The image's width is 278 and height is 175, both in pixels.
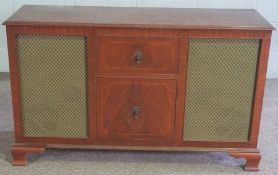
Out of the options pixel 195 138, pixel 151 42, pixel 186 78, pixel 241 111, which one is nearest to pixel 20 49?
pixel 151 42

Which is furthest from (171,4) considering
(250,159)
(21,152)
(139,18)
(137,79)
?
(21,152)

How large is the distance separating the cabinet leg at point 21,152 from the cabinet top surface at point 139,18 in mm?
481

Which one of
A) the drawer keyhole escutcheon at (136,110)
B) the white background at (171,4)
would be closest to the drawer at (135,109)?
the drawer keyhole escutcheon at (136,110)

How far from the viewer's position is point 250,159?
1839 millimetres

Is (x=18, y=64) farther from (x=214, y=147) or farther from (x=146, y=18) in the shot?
(x=214, y=147)

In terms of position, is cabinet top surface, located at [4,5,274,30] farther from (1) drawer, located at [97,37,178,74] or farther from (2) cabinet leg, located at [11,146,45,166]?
(2) cabinet leg, located at [11,146,45,166]

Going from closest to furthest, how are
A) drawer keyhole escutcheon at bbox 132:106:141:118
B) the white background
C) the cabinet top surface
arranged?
the cabinet top surface, drawer keyhole escutcheon at bbox 132:106:141:118, the white background

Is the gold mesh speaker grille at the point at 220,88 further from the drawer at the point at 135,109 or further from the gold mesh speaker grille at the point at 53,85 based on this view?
the gold mesh speaker grille at the point at 53,85

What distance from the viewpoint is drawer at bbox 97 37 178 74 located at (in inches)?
66.5

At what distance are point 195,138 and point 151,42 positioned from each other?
0.41 m

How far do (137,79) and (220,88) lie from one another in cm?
30

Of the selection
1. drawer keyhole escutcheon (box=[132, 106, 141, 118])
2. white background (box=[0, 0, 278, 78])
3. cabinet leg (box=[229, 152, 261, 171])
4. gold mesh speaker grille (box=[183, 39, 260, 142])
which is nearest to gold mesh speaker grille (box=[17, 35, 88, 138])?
drawer keyhole escutcheon (box=[132, 106, 141, 118])

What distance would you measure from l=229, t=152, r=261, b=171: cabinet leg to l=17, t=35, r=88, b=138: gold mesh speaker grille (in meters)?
0.58

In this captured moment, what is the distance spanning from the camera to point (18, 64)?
5.67ft
